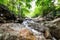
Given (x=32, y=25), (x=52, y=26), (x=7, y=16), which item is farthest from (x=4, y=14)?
(x=52, y=26)

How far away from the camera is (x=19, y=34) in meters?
4.21

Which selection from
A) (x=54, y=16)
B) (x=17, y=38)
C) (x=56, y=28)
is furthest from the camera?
(x=54, y=16)

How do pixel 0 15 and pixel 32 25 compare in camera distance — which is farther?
pixel 32 25

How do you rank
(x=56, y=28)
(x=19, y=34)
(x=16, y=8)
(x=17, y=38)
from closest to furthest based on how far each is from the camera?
(x=17, y=38)
(x=19, y=34)
(x=56, y=28)
(x=16, y=8)

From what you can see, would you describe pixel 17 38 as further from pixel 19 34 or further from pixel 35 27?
pixel 35 27

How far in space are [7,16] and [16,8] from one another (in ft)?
14.3

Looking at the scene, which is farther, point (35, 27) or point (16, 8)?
point (16, 8)

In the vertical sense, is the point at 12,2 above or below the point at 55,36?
above

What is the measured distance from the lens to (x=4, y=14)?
286 inches

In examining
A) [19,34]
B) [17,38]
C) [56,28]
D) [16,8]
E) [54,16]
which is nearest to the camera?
[17,38]

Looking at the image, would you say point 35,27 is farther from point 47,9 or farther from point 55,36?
point 47,9

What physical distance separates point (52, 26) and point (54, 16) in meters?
2.97

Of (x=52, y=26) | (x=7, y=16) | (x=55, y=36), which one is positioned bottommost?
(x=55, y=36)

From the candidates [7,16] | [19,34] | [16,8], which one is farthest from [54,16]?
[19,34]
